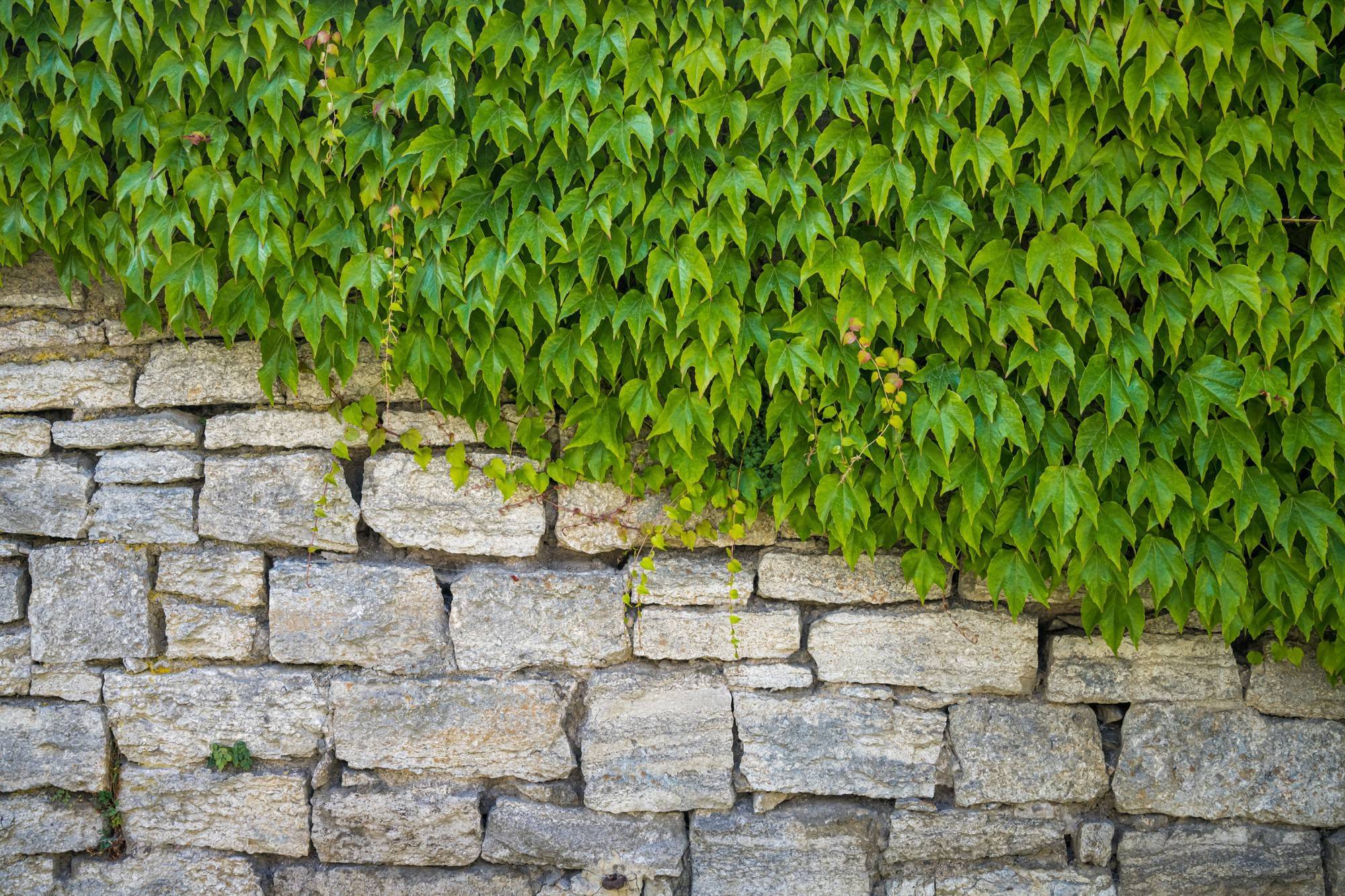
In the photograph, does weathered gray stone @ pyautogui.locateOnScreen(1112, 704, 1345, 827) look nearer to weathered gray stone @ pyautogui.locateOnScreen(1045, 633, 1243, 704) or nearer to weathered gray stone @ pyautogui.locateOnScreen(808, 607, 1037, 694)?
weathered gray stone @ pyautogui.locateOnScreen(1045, 633, 1243, 704)

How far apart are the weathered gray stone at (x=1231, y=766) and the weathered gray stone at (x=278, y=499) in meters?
2.29

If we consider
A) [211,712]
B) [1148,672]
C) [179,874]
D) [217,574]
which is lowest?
[179,874]

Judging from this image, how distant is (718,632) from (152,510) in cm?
164

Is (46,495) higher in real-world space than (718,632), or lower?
higher

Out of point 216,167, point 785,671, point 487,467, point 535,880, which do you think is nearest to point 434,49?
point 216,167

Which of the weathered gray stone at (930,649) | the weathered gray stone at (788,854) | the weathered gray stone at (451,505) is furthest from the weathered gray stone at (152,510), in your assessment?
the weathered gray stone at (930,649)

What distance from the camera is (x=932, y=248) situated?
2.30 m

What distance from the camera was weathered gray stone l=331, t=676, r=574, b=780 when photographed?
2652 millimetres

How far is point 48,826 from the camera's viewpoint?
271cm

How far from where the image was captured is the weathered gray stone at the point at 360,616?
8.72 ft

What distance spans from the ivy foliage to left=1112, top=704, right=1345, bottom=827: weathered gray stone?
26cm

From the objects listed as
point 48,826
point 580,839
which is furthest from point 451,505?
point 48,826

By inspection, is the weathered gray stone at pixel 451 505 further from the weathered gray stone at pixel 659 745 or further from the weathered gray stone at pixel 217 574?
the weathered gray stone at pixel 659 745

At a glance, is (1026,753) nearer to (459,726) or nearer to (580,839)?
(580,839)
